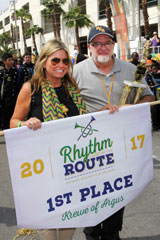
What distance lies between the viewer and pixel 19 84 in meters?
6.77

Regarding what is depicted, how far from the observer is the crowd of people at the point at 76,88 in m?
2.15

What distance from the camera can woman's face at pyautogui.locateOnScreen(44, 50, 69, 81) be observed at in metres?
2.16

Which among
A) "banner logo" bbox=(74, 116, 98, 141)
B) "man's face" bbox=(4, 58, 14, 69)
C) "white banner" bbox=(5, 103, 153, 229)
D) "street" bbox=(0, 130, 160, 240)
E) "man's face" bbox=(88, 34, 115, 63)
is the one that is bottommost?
"street" bbox=(0, 130, 160, 240)

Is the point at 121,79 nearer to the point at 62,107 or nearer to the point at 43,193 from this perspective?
the point at 62,107

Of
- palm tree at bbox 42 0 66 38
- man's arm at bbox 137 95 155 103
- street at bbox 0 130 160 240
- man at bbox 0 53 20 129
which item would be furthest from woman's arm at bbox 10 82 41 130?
palm tree at bbox 42 0 66 38

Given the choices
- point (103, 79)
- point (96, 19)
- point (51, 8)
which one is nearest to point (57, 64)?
point (103, 79)

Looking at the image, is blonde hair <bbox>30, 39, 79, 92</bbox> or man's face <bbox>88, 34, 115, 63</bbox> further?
man's face <bbox>88, 34, 115, 63</bbox>

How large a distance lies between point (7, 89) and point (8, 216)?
3799 millimetres

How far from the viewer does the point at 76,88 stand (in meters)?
2.39

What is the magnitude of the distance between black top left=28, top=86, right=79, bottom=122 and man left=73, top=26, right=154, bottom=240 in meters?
0.28

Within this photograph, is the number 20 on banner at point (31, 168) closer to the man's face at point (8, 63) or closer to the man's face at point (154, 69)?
the man's face at point (8, 63)

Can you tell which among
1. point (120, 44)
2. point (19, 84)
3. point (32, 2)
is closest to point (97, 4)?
point (32, 2)

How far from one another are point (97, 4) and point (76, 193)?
3298 cm

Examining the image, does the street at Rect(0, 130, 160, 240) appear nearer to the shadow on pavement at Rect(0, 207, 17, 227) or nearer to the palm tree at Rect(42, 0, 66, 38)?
the shadow on pavement at Rect(0, 207, 17, 227)
